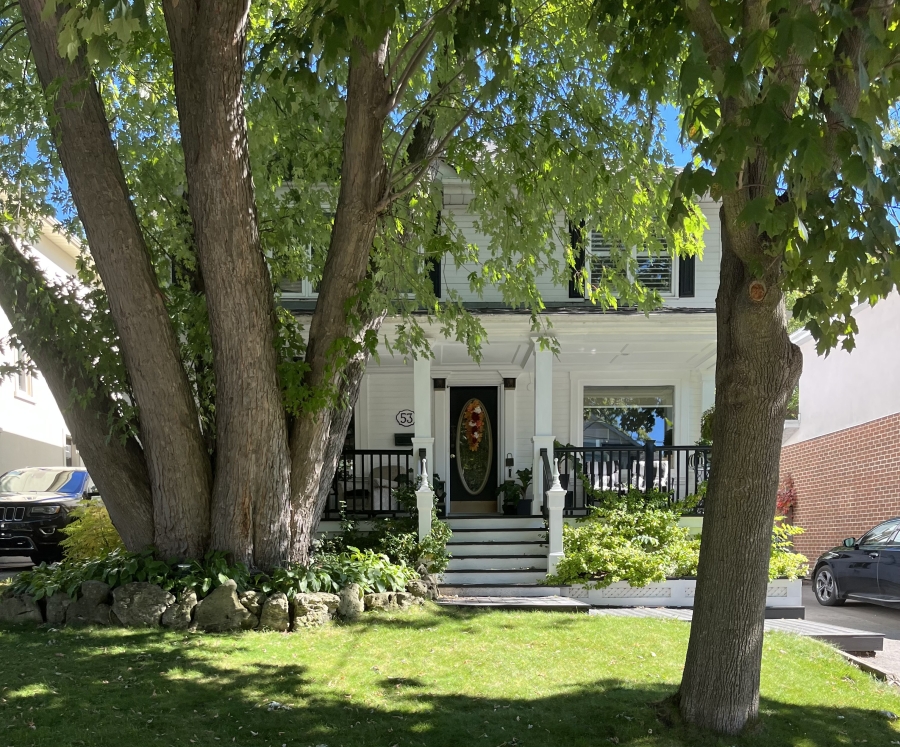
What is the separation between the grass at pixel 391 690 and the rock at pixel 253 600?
250 mm

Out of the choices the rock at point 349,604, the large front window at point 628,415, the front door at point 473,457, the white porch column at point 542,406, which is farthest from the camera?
the large front window at point 628,415

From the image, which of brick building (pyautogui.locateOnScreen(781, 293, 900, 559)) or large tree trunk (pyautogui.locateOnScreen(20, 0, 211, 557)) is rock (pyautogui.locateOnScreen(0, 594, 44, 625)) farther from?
brick building (pyautogui.locateOnScreen(781, 293, 900, 559))

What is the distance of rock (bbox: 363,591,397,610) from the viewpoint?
8516 mm

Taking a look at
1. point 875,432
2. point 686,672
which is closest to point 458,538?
point 686,672

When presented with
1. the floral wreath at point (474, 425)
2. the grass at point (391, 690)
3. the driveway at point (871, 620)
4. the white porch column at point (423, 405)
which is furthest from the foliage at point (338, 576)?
the floral wreath at point (474, 425)

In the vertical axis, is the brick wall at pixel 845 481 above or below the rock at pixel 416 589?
above

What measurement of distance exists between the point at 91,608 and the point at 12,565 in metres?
8.90

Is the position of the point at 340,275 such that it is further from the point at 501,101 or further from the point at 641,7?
the point at 641,7

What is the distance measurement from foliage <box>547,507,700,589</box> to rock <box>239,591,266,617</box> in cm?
483

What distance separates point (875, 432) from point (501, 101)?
1084 cm

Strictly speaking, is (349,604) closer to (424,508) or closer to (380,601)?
(380,601)

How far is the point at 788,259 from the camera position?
4.07 meters

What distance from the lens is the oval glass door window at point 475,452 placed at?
15508mm

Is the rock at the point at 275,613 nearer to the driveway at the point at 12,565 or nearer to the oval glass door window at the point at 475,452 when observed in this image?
the driveway at the point at 12,565
